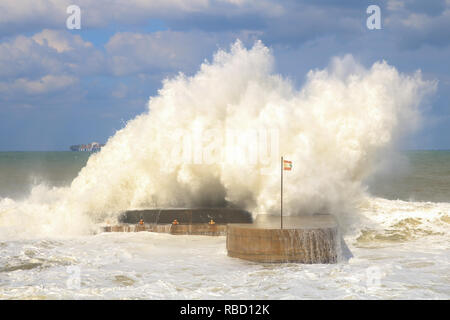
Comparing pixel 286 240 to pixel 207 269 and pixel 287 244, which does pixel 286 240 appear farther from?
pixel 207 269

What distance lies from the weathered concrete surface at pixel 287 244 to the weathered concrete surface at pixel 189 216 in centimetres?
483

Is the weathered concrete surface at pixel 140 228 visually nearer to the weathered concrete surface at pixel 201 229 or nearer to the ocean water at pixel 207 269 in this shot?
the weathered concrete surface at pixel 201 229

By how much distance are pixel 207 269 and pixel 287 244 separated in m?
2.22

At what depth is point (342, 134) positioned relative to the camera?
25234 mm

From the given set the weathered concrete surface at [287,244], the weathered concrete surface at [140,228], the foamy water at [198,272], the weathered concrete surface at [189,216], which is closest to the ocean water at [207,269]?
the foamy water at [198,272]

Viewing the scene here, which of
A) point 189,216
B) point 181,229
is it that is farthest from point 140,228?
point 189,216

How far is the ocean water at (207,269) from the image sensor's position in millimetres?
13078

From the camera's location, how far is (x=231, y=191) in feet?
77.6

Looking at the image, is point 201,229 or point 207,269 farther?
point 201,229

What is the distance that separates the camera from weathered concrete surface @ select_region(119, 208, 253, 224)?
71.7ft

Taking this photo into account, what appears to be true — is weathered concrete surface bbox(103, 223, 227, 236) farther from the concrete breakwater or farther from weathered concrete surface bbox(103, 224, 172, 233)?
the concrete breakwater

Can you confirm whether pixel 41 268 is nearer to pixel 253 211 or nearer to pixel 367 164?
pixel 253 211

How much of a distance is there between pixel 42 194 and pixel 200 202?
11.8 m
